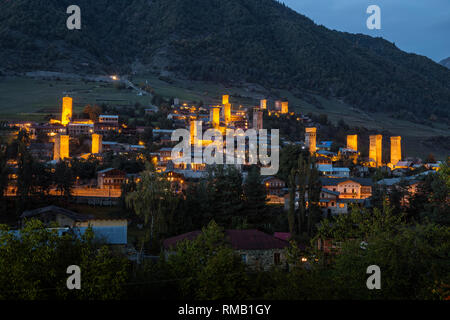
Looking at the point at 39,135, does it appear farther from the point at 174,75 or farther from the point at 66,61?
the point at 174,75

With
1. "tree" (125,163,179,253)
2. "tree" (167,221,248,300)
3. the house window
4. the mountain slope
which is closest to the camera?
"tree" (167,221,248,300)

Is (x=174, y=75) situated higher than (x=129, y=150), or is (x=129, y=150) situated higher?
(x=174, y=75)

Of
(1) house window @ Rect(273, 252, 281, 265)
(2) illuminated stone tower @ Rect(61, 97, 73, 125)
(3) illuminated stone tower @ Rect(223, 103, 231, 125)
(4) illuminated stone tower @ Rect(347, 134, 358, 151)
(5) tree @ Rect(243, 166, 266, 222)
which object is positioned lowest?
(1) house window @ Rect(273, 252, 281, 265)

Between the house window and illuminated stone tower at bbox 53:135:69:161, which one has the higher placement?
illuminated stone tower at bbox 53:135:69:161

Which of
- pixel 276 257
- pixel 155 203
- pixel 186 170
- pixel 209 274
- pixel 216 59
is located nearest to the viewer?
pixel 209 274

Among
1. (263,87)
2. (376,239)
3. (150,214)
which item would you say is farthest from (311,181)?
(263,87)

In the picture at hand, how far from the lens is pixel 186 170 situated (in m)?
51.8

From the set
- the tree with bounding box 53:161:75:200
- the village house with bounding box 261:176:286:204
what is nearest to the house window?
the tree with bounding box 53:161:75:200

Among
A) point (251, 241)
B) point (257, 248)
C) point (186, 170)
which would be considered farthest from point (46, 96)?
point (257, 248)

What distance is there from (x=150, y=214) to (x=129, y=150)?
1326 inches

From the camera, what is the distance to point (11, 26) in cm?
14262

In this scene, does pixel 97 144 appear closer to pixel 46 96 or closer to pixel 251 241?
pixel 46 96

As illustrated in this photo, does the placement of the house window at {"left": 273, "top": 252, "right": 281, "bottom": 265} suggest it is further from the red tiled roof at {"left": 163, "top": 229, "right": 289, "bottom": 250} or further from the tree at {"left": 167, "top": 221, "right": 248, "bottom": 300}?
the tree at {"left": 167, "top": 221, "right": 248, "bottom": 300}

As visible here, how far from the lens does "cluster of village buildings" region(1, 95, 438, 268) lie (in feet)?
70.3
